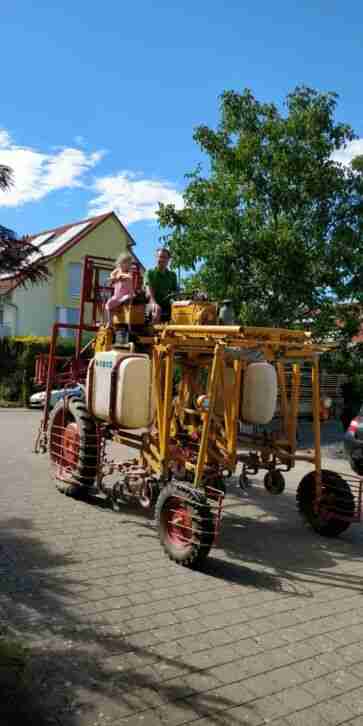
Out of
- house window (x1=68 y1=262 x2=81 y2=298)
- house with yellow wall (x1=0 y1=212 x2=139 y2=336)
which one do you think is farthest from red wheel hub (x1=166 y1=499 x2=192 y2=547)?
house window (x1=68 y1=262 x2=81 y2=298)

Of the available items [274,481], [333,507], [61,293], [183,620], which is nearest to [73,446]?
[274,481]

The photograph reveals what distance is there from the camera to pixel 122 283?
7629 mm

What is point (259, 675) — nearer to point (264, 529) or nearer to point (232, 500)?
point (264, 529)

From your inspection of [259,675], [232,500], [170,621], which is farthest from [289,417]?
[259,675]

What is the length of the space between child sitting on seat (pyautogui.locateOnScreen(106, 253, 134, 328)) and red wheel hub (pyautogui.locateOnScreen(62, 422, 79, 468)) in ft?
5.82

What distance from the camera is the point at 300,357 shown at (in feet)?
22.1

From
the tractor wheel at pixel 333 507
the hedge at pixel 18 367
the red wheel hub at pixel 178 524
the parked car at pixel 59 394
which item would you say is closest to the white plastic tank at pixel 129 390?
the red wheel hub at pixel 178 524

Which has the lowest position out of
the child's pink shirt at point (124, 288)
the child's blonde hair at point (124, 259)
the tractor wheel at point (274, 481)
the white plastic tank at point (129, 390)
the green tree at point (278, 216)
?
the tractor wheel at point (274, 481)

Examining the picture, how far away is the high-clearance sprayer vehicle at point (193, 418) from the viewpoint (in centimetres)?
595

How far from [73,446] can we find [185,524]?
9.75 ft

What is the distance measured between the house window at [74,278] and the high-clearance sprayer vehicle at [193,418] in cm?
2865

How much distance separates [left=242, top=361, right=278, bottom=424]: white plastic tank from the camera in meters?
6.60

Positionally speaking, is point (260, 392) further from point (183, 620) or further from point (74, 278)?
point (74, 278)

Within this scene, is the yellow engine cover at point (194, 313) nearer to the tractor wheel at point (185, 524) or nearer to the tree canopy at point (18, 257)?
the tractor wheel at point (185, 524)
